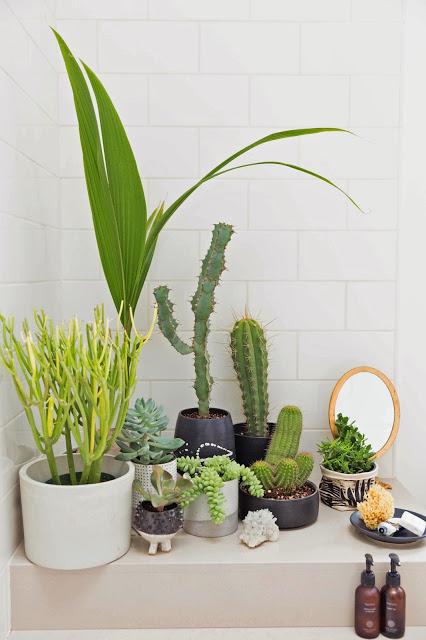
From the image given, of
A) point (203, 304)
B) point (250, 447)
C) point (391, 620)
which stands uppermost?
point (203, 304)

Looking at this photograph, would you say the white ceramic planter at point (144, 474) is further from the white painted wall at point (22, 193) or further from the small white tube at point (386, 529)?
the small white tube at point (386, 529)

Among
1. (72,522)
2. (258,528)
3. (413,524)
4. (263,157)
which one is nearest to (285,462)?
(258,528)

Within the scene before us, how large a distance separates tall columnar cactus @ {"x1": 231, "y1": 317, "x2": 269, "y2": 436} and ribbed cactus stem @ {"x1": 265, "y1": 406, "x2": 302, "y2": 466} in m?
0.09

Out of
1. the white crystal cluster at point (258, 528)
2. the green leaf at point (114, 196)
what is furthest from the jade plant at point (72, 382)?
the white crystal cluster at point (258, 528)

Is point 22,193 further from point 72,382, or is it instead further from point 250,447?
point 250,447

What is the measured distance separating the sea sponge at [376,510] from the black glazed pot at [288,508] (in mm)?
103

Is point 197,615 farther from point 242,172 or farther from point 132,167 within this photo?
point 242,172

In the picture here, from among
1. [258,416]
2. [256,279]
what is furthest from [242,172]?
[258,416]

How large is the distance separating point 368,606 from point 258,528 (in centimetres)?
23

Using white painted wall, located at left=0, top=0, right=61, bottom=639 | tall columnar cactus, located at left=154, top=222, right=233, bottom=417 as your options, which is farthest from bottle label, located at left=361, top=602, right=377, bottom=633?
white painted wall, located at left=0, top=0, right=61, bottom=639

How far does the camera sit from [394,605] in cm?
108

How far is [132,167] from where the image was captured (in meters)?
1.25

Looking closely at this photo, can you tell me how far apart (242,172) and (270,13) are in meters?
0.38

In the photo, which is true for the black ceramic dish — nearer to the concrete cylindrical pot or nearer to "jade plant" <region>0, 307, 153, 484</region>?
the concrete cylindrical pot
